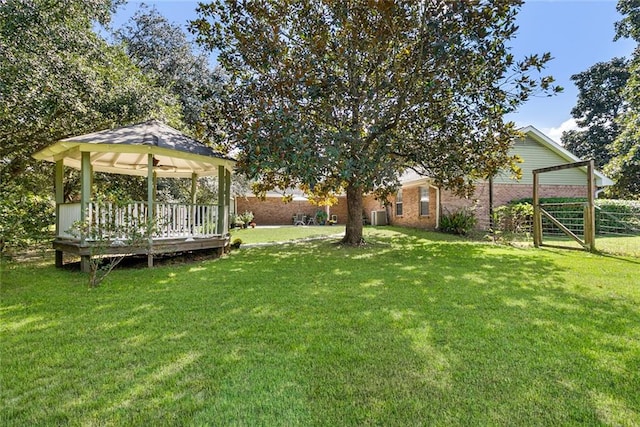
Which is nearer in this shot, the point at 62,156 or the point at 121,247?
the point at 121,247

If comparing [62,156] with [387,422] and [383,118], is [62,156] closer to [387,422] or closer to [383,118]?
[383,118]

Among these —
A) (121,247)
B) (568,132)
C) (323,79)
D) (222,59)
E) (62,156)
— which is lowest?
(121,247)

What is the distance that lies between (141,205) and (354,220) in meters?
6.50

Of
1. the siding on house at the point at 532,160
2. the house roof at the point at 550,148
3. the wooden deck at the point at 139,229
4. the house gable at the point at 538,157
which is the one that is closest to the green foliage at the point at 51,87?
the wooden deck at the point at 139,229

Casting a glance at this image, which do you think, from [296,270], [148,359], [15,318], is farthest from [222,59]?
[148,359]

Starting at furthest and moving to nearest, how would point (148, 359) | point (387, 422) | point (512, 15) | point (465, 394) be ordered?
1. point (512, 15)
2. point (148, 359)
3. point (465, 394)
4. point (387, 422)

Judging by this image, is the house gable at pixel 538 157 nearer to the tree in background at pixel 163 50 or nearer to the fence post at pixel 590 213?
the fence post at pixel 590 213

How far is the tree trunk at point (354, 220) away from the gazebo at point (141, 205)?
406 centimetres

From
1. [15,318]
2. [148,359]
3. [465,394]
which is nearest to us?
[465,394]

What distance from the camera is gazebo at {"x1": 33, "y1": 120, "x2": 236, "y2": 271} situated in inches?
289

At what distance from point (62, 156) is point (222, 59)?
16.6 feet

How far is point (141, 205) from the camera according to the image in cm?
816

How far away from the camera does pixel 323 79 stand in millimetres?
8875

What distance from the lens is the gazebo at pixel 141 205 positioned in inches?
289
